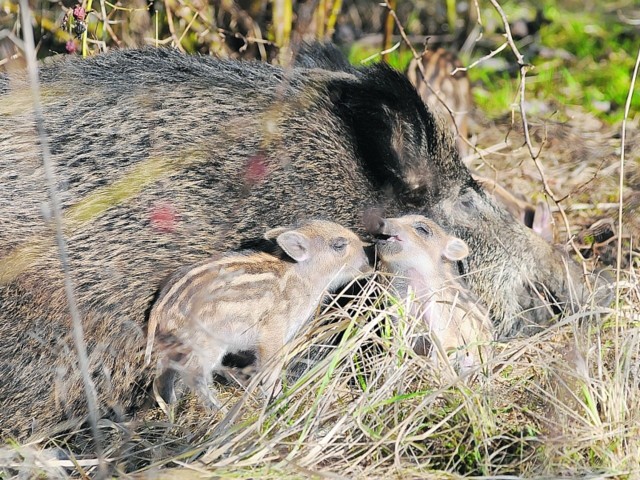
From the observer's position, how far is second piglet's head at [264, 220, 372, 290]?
4223 millimetres

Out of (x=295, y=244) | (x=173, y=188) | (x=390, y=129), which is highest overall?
(x=390, y=129)

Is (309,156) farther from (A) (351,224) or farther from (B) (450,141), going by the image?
(B) (450,141)

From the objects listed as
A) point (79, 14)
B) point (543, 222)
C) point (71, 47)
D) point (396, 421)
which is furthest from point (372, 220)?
point (71, 47)

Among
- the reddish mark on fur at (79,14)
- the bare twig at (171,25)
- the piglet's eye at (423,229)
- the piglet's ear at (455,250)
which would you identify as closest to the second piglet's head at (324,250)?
the piglet's eye at (423,229)

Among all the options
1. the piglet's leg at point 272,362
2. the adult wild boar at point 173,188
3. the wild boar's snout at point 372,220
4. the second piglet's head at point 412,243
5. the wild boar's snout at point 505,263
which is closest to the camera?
the piglet's leg at point 272,362

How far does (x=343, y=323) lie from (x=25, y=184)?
1.46 meters

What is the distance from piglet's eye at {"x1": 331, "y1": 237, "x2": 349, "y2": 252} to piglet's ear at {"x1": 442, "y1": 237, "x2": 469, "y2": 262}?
454mm

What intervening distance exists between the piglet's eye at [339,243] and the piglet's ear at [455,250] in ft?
1.49

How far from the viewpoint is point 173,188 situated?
430cm

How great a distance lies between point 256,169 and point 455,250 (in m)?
0.97

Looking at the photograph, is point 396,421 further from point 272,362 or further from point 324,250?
point 324,250

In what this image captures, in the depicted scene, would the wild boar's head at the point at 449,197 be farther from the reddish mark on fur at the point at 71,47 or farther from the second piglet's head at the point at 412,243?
the reddish mark on fur at the point at 71,47

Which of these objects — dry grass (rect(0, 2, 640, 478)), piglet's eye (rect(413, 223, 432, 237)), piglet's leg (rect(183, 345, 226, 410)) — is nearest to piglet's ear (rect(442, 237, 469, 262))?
piglet's eye (rect(413, 223, 432, 237))

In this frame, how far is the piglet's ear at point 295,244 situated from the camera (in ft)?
13.7
